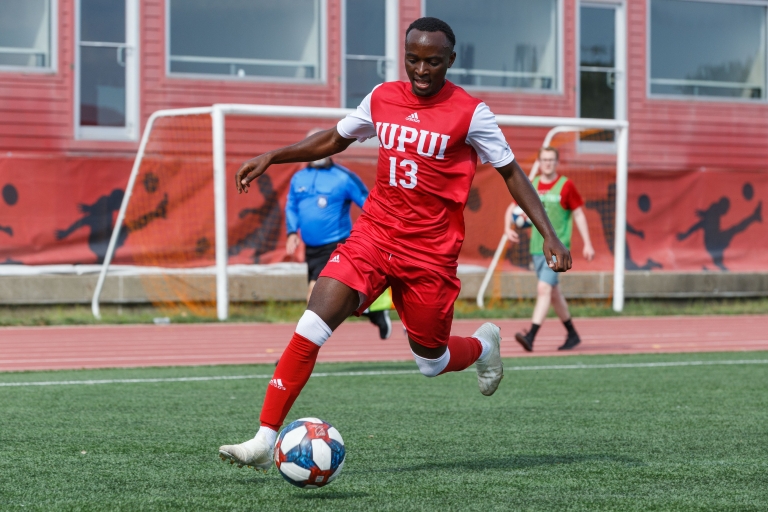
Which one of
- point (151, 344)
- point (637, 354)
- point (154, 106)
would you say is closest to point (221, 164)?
point (151, 344)

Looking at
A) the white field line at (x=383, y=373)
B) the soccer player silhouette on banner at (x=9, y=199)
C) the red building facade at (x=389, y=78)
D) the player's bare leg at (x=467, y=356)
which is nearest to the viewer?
the player's bare leg at (x=467, y=356)

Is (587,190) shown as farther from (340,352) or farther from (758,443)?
(758,443)

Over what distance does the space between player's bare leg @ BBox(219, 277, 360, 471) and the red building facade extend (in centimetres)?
1161

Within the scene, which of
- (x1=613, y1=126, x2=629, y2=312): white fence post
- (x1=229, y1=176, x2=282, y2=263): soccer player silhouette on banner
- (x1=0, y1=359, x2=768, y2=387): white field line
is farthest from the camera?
(x1=613, y1=126, x2=629, y2=312): white fence post

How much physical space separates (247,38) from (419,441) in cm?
1495

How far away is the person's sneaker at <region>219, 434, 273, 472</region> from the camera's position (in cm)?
487

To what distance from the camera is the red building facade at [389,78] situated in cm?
1848

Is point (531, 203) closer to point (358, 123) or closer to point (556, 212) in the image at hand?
point (358, 123)

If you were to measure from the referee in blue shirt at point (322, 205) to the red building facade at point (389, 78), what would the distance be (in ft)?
20.0

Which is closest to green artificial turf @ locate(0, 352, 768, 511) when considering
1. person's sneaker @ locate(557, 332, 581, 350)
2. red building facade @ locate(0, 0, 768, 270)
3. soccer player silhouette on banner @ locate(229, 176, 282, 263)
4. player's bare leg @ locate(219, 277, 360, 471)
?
player's bare leg @ locate(219, 277, 360, 471)

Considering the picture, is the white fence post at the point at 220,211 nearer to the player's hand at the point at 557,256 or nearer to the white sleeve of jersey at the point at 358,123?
the white sleeve of jersey at the point at 358,123

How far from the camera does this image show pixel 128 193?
15992 millimetres

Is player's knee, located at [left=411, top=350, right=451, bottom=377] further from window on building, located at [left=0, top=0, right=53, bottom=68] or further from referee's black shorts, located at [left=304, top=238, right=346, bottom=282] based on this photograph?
window on building, located at [left=0, top=0, right=53, bottom=68]

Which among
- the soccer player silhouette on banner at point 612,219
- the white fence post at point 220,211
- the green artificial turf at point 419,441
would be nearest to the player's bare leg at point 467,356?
the green artificial turf at point 419,441
